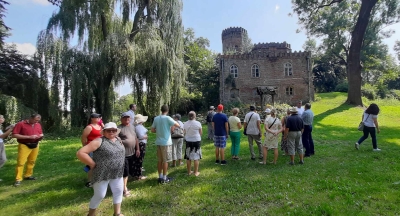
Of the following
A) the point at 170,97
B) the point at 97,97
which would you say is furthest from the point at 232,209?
the point at 97,97

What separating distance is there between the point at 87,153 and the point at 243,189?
3.13m

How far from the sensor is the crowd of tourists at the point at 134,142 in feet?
12.5

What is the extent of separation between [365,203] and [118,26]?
15181 millimetres

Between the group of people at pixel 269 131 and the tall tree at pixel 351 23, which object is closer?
the group of people at pixel 269 131

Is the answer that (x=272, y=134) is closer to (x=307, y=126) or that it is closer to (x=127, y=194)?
(x=307, y=126)

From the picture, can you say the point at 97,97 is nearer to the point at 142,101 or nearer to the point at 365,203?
the point at 142,101

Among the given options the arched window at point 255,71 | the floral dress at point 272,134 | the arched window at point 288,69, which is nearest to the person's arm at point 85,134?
Result: the floral dress at point 272,134

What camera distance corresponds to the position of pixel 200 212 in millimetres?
4355

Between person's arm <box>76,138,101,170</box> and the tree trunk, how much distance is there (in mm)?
21520

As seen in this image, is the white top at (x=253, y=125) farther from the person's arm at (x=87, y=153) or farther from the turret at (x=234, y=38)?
the turret at (x=234, y=38)

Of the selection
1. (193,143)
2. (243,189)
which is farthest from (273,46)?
(243,189)

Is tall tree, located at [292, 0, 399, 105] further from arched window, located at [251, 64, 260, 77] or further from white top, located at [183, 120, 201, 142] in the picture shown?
white top, located at [183, 120, 201, 142]

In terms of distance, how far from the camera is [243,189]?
5.27 meters

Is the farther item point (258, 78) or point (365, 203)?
point (258, 78)
